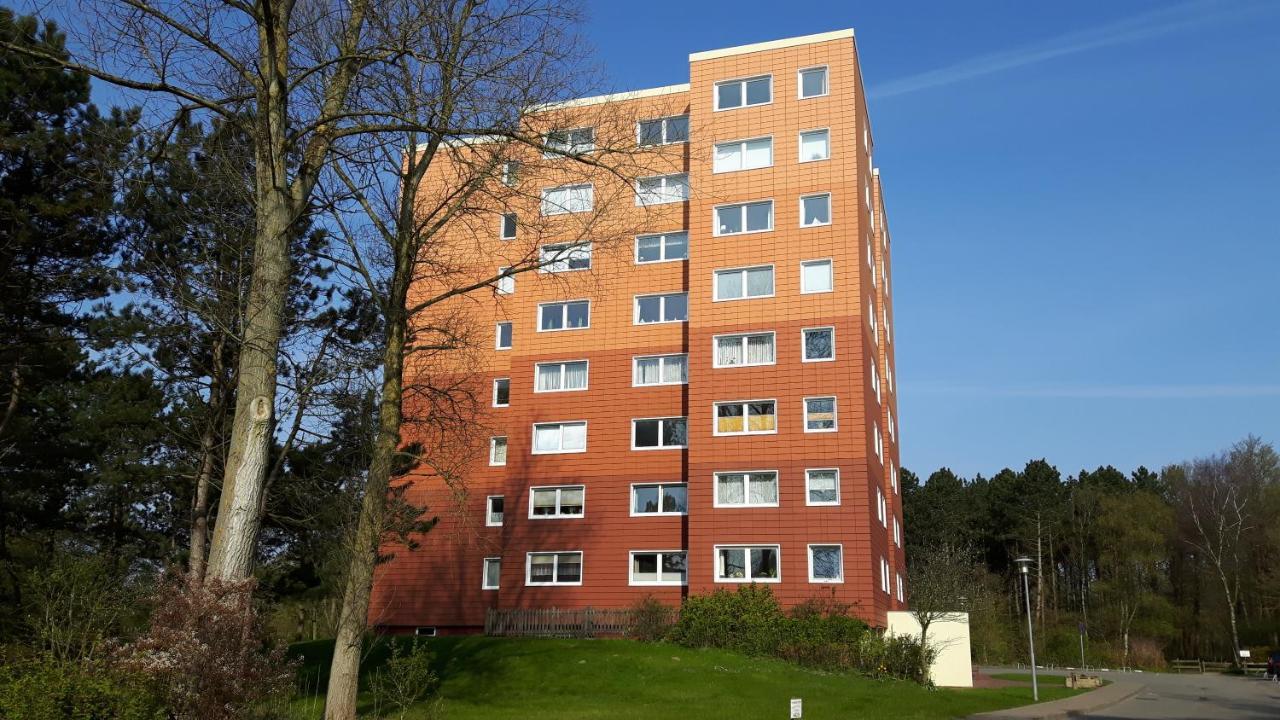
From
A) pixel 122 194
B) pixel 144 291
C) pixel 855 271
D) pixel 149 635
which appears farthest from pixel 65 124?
pixel 855 271

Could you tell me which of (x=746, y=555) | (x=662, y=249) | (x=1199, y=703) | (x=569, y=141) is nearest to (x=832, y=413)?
(x=746, y=555)

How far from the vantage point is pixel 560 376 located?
40.1 m

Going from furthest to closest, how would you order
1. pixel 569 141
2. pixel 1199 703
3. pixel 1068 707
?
pixel 1199 703 < pixel 1068 707 < pixel 569 141

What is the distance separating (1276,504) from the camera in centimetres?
6525

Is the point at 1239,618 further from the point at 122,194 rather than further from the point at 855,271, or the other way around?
the point at 122,194

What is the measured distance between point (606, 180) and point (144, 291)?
1571 centimetres

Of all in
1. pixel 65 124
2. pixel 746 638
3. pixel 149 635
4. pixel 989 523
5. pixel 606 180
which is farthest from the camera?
pixel 989 523

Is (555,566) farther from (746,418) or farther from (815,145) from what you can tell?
(815,145)

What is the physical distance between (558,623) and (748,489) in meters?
8.33

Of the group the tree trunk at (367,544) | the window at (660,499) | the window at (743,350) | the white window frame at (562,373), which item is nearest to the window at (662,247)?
the window at (743,350)

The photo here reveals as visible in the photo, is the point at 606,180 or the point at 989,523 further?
the point at 989,523

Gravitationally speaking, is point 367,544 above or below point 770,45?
below

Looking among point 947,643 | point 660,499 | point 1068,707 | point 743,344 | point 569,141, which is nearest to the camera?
point 569,141

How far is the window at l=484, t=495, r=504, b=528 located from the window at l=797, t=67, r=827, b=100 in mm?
20524
